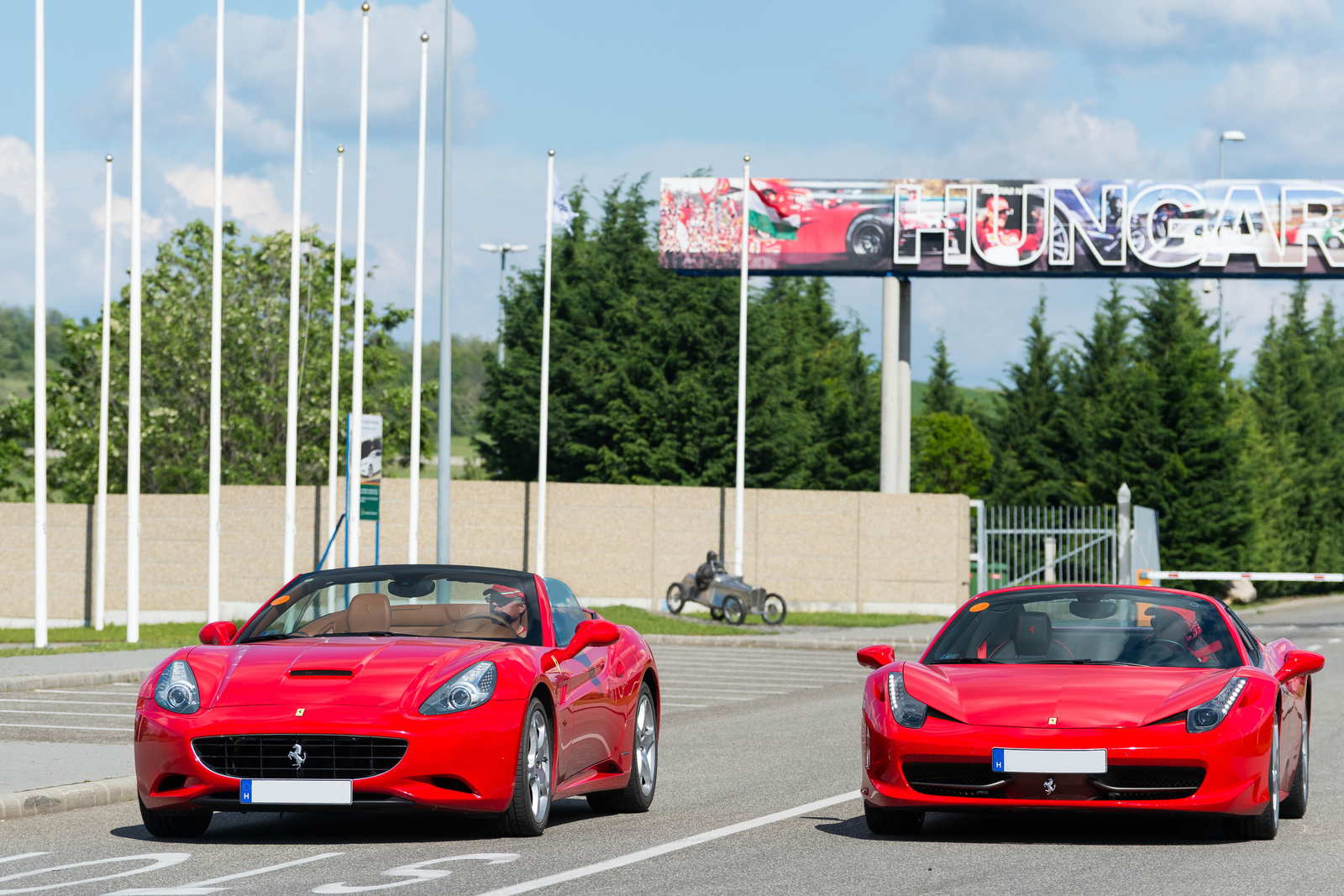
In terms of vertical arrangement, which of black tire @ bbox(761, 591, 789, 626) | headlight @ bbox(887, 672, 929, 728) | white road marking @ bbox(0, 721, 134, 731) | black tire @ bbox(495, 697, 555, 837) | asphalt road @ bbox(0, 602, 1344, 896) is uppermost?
headlight @ bbox(887, 672, 929, 728)

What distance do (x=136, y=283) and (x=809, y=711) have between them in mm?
13160

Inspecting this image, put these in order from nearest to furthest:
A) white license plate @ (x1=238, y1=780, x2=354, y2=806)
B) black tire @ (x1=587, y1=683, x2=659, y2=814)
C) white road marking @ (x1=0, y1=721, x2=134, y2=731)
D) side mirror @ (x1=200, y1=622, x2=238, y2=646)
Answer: white license plate @ (x1=238, y1=780, x2=354, y2=806), side mirror @ (x1=200, y1=622, x2=238, y2=646), black tire @ (x1=587, y1=683, x2=659, y2=814), white road marking @ (x1=0, y1=721, x2=134, y2=731)

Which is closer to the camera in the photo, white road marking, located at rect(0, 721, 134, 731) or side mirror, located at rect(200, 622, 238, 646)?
side mirror, located at rect(200, 622, 238, 646)

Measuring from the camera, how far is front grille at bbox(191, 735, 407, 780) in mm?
7824

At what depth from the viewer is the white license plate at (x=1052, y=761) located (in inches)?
311

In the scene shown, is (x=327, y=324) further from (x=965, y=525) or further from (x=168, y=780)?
(x=168, y=780)

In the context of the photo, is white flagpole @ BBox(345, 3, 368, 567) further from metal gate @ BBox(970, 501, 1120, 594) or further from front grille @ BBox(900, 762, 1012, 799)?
front grille @ BBox(900, 762, 1012, 799)

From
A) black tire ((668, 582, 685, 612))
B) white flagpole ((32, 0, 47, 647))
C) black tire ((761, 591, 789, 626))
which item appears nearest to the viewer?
white flagpole ((32, 0, 47, 647))

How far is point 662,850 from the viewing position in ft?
26.7

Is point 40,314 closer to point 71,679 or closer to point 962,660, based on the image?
point 71,679

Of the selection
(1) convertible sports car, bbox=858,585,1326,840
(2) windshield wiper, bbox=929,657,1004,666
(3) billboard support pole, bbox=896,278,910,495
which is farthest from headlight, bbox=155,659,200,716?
(3) billboard support pole, bbox=896,278,910,495

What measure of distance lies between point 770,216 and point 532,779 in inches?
1200

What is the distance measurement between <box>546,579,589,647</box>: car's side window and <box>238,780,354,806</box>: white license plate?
1.71 meters

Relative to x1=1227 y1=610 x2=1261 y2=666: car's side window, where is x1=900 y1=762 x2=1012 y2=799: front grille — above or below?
below
